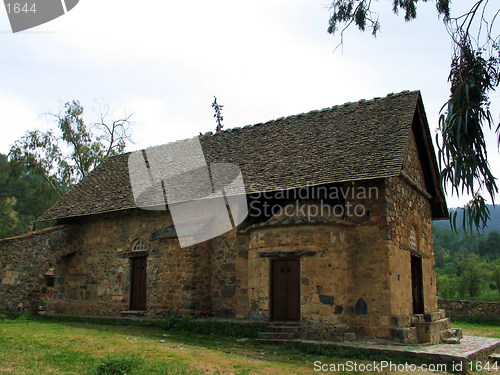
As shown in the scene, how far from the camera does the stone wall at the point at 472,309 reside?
773 inches

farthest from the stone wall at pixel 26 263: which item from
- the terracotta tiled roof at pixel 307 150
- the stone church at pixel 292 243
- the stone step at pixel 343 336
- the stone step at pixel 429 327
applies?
the stone step at pixel 429 327

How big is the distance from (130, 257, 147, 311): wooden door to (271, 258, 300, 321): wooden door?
5.30 m

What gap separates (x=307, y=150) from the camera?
13578 millimetres

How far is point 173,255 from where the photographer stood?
13.8 metres

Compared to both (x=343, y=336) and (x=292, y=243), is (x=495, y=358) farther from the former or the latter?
(x=292, y=243)

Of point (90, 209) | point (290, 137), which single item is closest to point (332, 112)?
point (290, 137)

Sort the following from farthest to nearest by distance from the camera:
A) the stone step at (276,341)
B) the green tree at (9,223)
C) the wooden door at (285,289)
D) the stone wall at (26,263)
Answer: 1. the green tree at (9,223)
2. the stone wall at (26,263)
3. the wooden door at (285,289)
4. the stone step at (276,341)

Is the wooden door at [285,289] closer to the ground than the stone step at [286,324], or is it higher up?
higher up

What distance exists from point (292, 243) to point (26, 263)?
392 inches

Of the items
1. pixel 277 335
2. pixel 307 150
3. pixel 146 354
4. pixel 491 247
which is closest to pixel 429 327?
pixel 277 335

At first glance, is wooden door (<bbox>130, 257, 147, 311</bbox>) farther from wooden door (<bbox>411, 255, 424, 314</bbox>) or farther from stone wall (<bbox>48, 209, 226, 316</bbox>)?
wooden door (<bbox>411, 255, 424, 314</bbox>)

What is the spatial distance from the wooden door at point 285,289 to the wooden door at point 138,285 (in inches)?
209

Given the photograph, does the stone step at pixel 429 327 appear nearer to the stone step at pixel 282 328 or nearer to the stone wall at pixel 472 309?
the stone step at pixel 282 328

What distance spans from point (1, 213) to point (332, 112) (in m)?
26.3
